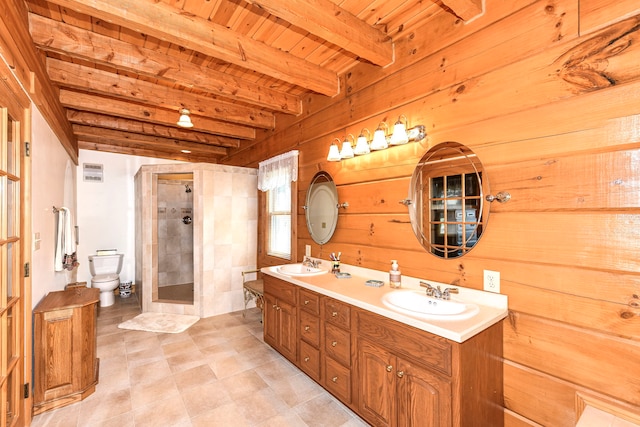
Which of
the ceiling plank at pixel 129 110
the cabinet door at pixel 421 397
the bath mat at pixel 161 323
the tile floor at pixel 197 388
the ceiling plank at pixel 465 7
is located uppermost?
the ceiling plank at pixel 129 110

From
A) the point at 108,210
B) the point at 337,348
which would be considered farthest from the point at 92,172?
the point at 337,348

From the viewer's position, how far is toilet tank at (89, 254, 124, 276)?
4234mm

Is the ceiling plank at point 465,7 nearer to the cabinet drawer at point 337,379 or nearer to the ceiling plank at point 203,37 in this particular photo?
the ceiling plank at point 203,37

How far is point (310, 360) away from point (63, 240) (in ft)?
8.03

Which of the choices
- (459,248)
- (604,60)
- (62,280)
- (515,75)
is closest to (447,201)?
(459,248)

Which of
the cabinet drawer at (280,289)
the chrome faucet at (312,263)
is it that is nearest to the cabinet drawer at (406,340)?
the cabinet drawer at (280,289)

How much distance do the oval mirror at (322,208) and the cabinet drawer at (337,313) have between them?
87 cm

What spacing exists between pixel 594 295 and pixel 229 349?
9.23ft

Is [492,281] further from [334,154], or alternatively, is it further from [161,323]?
[161,323]

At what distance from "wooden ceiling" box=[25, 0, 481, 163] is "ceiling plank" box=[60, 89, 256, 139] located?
11 mm

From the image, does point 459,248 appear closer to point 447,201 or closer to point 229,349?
point 447,201

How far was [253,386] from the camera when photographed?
2246 millimetres

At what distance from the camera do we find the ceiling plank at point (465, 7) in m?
1.57

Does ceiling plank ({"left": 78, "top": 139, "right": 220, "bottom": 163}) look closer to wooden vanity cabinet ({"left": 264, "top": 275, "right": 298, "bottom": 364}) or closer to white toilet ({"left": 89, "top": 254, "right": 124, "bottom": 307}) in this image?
white toilet ({"left": 89, "top": 254, "right": 124, "bottom": 307})
